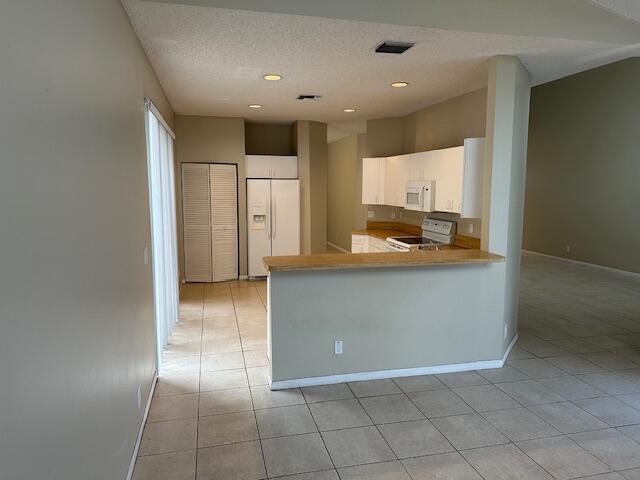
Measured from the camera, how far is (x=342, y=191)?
10.4m

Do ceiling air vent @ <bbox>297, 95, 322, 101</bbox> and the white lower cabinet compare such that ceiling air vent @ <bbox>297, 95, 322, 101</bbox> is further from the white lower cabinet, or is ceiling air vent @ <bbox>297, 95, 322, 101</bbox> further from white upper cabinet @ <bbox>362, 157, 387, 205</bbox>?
the white lower cabinet

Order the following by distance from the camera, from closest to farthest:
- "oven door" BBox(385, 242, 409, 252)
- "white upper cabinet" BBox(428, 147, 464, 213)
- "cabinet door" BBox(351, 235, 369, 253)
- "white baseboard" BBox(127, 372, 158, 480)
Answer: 1. "white baseboard" BBox(127, 372, 158, 480)
2. "white upper cabinet" BBox(428, 147, 464, 213)
3. "oven door" BBox(385, 242, 409, 252)
4. "cabinet door" BBox(351, 235, 369, 253)

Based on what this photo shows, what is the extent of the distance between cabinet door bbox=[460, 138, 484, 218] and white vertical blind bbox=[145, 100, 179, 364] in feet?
9.33

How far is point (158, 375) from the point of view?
373cm

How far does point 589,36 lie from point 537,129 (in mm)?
6847

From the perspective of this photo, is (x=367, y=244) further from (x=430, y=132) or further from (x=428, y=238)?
(x=430, y=132)

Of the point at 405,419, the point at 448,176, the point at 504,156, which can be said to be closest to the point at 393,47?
the point at 504,156

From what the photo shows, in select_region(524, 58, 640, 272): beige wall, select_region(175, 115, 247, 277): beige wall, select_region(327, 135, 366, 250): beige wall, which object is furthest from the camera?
select_region(327, 135, 366, 250): beige wall

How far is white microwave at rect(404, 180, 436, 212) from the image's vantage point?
16.6 feet

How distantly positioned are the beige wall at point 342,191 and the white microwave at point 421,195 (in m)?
3.57

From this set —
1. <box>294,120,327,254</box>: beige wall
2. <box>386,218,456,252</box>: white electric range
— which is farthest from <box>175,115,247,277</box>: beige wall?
<box>386,218,456,252</box>: white electric range

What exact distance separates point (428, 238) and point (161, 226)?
3241 millimetres

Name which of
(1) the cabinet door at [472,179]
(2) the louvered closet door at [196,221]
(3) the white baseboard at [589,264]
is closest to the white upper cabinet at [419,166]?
(1) the cabinet door at [472,179]

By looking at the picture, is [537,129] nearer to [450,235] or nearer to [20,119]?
[450,235]
